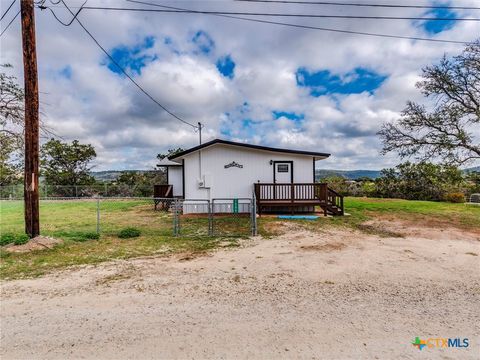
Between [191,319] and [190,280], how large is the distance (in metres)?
1.41

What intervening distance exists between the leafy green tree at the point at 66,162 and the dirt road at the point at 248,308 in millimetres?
26417

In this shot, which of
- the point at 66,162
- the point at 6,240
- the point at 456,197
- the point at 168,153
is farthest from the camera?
the point at 168,153

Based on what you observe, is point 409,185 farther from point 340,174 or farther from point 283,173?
point 283,173

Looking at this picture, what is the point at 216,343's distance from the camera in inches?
108

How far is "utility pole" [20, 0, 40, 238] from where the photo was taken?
6.65m

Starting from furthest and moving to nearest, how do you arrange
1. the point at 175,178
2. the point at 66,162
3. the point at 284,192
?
1. the point at 66,162
2. the point at 175,178
3. the point at 284,192

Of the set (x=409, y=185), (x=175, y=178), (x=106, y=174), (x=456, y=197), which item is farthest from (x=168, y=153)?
(x=456, y=197)

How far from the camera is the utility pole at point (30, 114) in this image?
262 inches

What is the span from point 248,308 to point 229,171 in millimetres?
9734

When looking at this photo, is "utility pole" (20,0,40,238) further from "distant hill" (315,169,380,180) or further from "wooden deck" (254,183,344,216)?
"distant hill" (315,169,380,180)

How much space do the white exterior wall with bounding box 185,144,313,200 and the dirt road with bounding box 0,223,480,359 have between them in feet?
22.9

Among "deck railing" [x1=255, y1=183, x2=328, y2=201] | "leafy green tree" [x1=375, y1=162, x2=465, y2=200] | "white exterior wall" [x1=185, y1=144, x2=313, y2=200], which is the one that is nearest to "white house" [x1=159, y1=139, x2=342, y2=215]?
"white exterior wall" [x1=185, y1=144, x2=313, y2=200]

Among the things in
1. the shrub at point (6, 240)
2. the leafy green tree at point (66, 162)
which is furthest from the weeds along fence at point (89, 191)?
the shrub at point (6, 240)

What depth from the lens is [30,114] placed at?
6.73m
